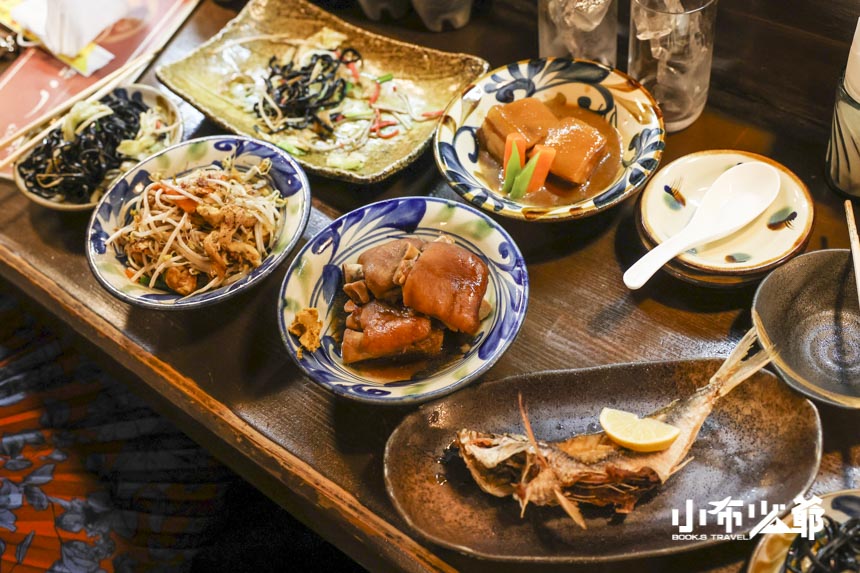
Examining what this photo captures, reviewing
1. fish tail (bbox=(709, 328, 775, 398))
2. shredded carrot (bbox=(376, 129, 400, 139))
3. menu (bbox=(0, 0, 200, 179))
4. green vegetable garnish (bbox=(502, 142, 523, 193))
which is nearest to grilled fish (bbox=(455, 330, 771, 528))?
fish tail (bbox=(709, 328, 775, 398))

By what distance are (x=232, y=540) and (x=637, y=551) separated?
1.40 m

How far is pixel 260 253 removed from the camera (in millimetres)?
1991

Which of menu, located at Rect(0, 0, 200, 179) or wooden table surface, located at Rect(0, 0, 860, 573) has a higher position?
menu, located at Rect(0, 0, 200, 179)

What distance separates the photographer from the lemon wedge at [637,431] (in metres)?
1.46

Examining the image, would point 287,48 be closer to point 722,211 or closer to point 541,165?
point 541,165

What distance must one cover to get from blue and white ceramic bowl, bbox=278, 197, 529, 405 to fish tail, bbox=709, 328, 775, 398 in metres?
0.46

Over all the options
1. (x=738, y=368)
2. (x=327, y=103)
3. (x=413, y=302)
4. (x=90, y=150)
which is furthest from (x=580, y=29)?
(x=90, y=150)

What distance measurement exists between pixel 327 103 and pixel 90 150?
0.84 meters

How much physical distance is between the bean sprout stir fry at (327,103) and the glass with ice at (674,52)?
744 mm

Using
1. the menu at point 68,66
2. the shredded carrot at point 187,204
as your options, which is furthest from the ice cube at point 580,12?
the menu at point 68,66

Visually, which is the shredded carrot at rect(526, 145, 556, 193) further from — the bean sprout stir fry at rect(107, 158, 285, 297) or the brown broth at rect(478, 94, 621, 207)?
the bean sprout stir fry at rect(107, 158, 285, 297)

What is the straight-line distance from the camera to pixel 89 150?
2.45m

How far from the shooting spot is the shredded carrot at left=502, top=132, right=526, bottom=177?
2.07 metres

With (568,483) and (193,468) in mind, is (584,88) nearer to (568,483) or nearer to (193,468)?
(568,483)
